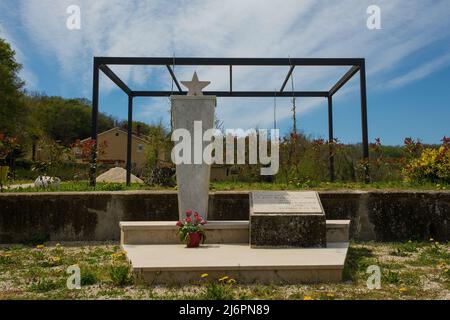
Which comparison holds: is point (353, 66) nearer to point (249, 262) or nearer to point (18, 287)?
point (249, 262)

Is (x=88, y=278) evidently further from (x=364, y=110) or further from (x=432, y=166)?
(x=432, y=166)

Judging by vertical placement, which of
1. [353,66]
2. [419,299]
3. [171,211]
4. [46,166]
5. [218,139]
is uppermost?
[353,66]

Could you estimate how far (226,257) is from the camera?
511cm

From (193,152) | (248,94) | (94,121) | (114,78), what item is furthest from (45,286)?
(248,94)

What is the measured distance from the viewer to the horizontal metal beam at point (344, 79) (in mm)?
9652

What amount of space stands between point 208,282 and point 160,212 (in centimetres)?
332

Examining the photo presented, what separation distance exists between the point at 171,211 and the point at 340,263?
3.64 meters

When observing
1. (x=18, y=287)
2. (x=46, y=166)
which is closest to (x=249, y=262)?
(x=18, y=287)

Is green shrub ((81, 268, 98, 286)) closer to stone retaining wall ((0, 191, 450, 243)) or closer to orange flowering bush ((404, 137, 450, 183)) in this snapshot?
stone retaining wall ((0, 191, 450, 243))

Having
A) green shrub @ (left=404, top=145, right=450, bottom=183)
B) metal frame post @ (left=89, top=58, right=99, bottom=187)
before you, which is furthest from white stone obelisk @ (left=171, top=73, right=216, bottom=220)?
green shrub @ (left=404, top=145, right=450, bottom=183)

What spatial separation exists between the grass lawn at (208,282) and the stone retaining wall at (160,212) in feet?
4.12

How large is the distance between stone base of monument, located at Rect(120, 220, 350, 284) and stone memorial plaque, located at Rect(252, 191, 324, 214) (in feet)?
1.19
